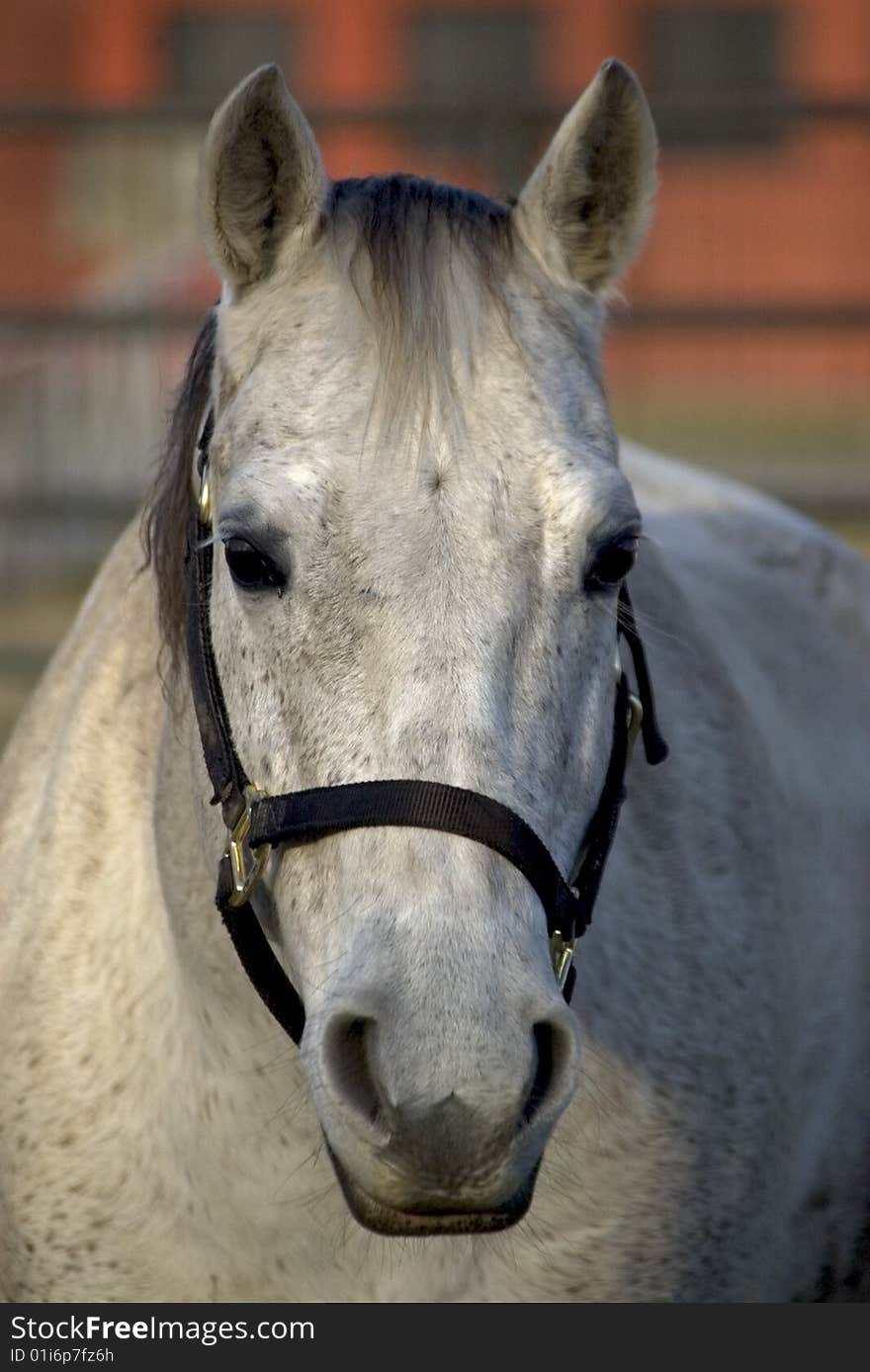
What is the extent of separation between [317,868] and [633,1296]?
811 millimetres

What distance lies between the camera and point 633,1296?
7.72 ft

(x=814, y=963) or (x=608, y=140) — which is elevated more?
(x=608, y=140)

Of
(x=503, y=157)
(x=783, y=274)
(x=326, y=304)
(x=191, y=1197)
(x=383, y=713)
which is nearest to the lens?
(x=383, y=713)

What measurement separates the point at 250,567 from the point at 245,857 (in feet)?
1.04

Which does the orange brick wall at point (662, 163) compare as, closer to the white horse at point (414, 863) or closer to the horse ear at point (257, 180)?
the white horse at point (414, 863)

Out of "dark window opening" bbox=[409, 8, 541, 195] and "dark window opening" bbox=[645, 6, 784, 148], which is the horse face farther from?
"dark window opening" bbox=[645, 6, 784, 148]

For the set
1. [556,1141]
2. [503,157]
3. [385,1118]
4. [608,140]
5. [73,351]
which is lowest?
[73,351]

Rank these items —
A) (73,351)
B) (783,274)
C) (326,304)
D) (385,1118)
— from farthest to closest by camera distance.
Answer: (783,274), (73,351), (326,304), (385,1118)

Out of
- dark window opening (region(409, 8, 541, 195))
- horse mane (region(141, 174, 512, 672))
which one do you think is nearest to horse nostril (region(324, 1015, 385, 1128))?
horse mane (region(141, 174, 512, 672))

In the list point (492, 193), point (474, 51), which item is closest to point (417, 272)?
point (492, 193)

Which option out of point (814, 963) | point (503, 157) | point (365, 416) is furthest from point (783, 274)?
point (365, 416)

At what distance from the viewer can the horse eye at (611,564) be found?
2.01 m

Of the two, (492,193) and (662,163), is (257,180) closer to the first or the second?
(492,193)

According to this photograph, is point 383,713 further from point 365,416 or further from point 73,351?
point 73,351
